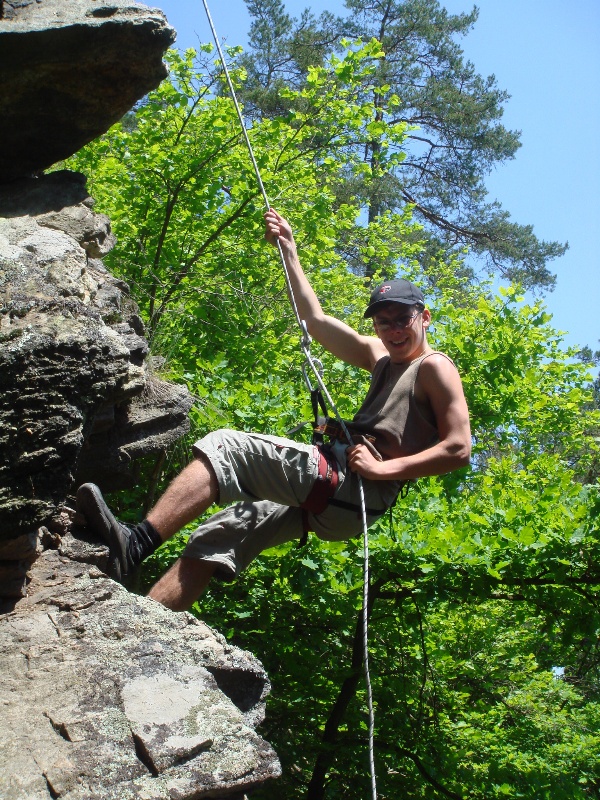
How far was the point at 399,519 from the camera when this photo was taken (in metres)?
5.77

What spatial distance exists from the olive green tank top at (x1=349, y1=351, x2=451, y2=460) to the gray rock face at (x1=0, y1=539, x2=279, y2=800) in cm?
115

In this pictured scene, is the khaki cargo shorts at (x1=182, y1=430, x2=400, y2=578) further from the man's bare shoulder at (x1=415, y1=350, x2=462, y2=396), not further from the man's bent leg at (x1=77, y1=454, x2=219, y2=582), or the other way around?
the man's bare shoulder at (x1=415, y1=350, x2=462, y2=396)

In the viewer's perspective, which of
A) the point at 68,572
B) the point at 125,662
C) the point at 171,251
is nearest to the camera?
the point at 125,662

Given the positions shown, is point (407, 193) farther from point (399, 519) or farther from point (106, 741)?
point (106, 741)

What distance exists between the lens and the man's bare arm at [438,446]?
3.87 m

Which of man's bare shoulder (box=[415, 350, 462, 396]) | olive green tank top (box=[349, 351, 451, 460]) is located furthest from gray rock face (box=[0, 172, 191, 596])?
man's bare shoulder (box=[415, 350, 462, 396])

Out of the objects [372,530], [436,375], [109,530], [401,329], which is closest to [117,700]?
[109,530]

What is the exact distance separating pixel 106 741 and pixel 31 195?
272 centimetres

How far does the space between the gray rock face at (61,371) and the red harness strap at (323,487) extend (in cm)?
84

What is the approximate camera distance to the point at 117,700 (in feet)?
9.82

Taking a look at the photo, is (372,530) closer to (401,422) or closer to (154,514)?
(401,422)

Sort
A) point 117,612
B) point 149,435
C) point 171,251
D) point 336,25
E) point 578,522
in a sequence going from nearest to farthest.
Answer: point 117,612 < point 149,435 < point 578,522 < point 171,251 < point 336,25

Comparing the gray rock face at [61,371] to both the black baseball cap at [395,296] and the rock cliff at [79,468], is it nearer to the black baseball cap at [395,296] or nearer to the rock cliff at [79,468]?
the rock cliff at [79,468]

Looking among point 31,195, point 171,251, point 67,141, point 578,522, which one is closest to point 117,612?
point 31,195
